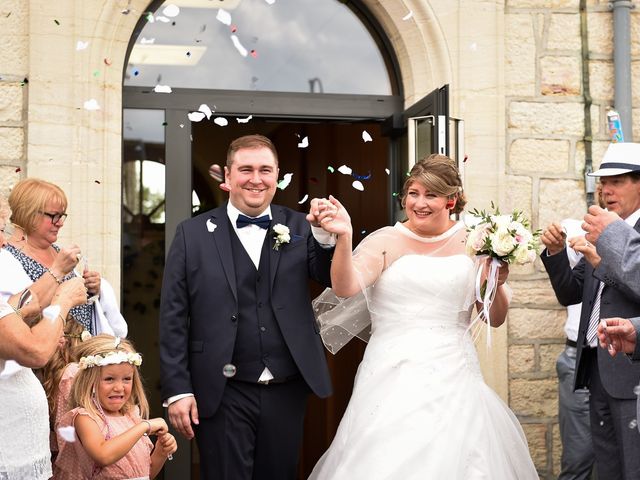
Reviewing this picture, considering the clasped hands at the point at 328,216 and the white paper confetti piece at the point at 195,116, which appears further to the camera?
the white paper confetti piece at the point at 195,116

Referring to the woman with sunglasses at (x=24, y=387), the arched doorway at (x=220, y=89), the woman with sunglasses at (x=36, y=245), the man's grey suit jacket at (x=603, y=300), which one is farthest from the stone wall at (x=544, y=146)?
the woman with sunglasses at (x=24, y=387)

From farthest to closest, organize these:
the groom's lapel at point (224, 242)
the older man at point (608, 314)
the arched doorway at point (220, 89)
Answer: the arched doorway at point (220, 89) → the groom's lapel at point (224, 242) → the older man at point (608, 314)

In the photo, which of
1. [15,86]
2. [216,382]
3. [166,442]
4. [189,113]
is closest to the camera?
[166,442]

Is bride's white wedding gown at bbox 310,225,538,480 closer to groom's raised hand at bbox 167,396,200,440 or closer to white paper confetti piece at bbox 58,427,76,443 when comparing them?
groom's raised hand at bbox 167,396,200,440

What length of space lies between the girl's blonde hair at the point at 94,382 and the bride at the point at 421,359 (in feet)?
2.82

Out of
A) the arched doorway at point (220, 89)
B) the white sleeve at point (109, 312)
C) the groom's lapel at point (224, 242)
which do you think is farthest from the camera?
the arched doorway at point (220, 89)

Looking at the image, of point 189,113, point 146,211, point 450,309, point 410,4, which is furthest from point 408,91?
point 450,309

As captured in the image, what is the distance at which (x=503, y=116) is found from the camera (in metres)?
6.20

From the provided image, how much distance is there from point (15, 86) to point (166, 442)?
2598 mm

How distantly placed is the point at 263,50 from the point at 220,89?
39cm

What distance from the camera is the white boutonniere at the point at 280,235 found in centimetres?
446

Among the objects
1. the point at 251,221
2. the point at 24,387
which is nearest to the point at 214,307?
the point at 251,221

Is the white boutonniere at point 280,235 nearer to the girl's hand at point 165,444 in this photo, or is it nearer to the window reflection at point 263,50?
the girl's hand at point 165,444

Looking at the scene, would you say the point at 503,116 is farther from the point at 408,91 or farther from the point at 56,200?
the point at 56,200
